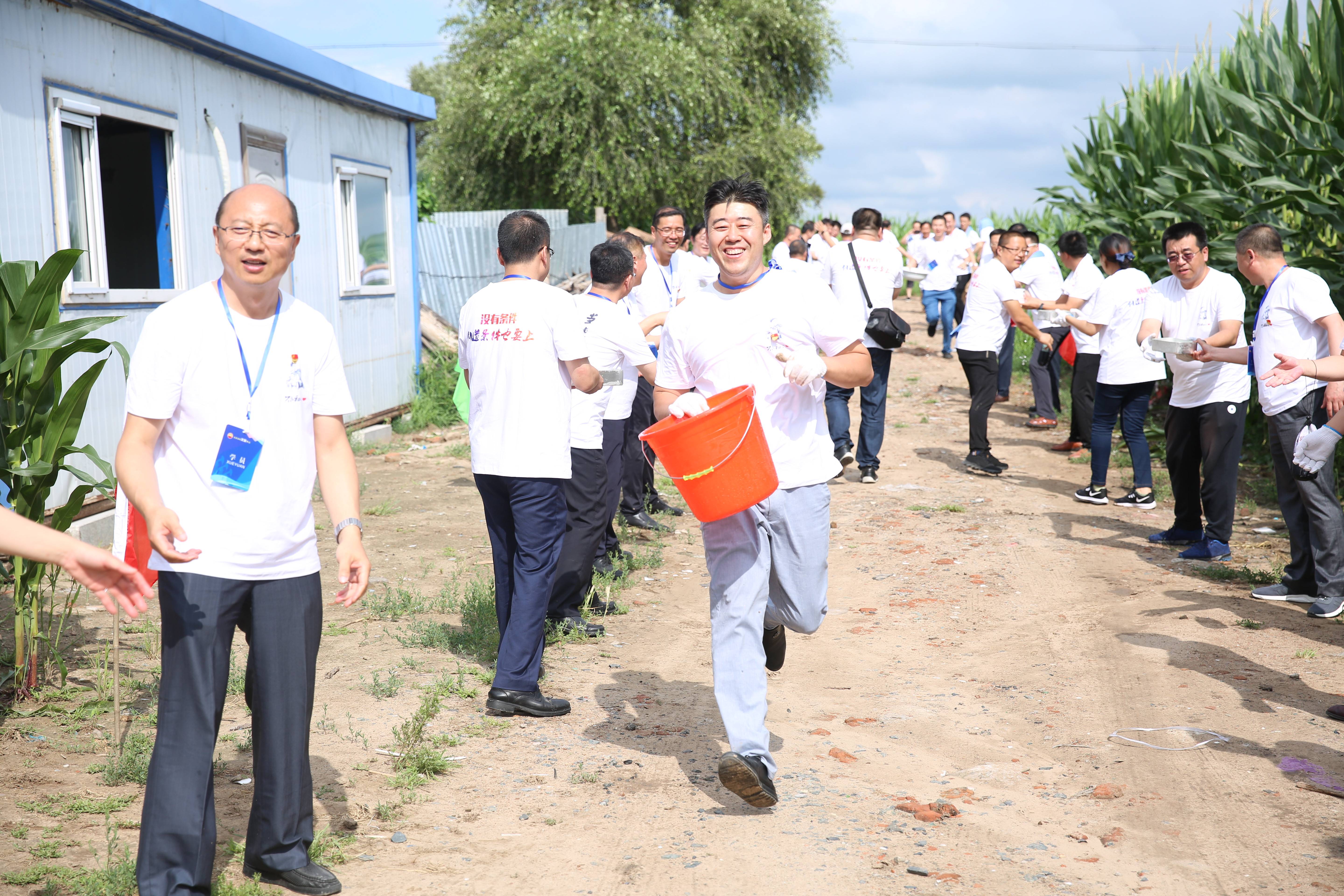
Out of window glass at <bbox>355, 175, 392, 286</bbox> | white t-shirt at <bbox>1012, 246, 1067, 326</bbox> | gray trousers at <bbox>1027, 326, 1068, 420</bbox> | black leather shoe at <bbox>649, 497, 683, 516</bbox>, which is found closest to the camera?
black leather shoe at <bbox>649, 497, 683, 516</bbox>

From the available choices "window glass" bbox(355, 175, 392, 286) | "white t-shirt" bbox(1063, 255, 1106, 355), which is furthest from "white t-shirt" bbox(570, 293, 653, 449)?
"window glass" bbox(355, 175, 392, 286)

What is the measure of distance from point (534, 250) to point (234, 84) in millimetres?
6125

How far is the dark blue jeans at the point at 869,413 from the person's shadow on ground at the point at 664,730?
509 centimetres

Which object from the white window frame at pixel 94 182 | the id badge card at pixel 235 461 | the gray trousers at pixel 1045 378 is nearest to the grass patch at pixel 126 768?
the id badge card at pixel 235 461

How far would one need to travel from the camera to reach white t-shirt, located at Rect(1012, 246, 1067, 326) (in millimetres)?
11875

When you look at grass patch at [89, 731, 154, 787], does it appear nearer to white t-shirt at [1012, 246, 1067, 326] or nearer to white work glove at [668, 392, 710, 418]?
white work glove at [668, 392, 710, 418]

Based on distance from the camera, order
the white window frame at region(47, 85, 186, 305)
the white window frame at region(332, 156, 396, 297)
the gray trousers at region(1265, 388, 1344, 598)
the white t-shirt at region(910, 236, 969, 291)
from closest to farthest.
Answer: the gray trousers at region(1265, 388, 1344, 598) < the white window frame at region(47, 85, 186, 305) < the white window frame at region(332, 156, 396, 297) < the white t-shirt at region(910, 236, 969, 291)

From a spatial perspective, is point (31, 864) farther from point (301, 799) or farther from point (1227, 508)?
point (1227, 508)

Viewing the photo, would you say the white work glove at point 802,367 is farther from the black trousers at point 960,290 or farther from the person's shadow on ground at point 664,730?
the black trousers at point 960,290

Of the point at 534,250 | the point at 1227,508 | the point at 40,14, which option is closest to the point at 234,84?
the point at 40,14

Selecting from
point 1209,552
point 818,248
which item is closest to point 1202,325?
point 1209,552

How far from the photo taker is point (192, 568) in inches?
115

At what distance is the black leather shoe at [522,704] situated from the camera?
477 cm

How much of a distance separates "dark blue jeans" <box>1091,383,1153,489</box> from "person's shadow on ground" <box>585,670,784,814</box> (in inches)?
205
